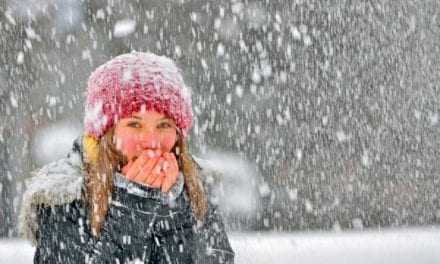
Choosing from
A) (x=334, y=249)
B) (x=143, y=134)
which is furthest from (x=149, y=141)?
(x=334, y=249)

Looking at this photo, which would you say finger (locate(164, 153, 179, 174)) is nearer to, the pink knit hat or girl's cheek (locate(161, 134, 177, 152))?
girl's cheek (locate(161, 134, 177, 152))

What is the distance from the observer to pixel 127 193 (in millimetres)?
1493

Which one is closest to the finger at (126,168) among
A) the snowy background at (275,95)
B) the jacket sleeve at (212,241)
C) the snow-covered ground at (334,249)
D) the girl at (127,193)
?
the girl at (127,193)

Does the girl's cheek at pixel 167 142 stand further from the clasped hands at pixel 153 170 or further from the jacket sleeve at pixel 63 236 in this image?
the jacket sleeve at pixel 63 236

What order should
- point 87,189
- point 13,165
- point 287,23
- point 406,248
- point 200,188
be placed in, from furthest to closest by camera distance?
1. point 287,23
2. point 13,165
3. point 406,248
4. point 200,188
5. point 87,189

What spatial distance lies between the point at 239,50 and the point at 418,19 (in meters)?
1.34

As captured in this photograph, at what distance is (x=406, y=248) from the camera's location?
376 cm

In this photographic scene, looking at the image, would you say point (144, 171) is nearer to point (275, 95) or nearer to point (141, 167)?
point (141, 167)

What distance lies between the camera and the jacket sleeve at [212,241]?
1.65 metres

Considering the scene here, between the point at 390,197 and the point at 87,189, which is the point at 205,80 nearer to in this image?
the point at 390,197

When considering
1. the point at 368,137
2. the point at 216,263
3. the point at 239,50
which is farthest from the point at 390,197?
the point at 216,263

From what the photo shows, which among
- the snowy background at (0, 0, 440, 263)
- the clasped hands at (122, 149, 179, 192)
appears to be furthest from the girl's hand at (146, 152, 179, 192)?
the snowy background at (0, 0, 440, 263)

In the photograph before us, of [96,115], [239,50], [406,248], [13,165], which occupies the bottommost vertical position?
[406,248]

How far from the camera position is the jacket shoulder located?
1.50 m
